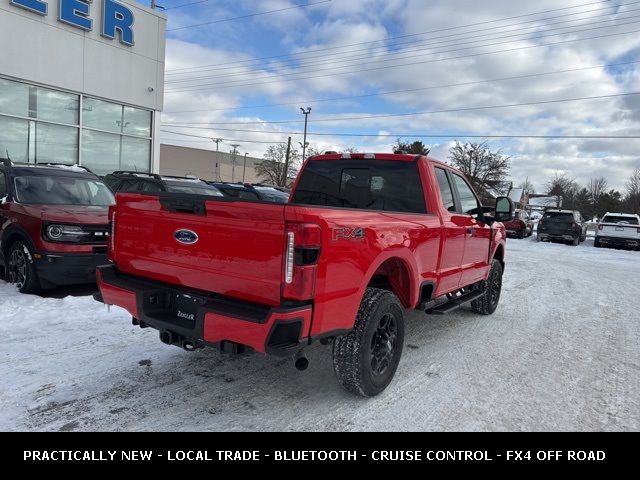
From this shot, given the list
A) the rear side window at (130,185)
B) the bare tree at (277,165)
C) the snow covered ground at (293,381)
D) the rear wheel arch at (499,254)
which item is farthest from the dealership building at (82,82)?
the bare tree at (277,165)

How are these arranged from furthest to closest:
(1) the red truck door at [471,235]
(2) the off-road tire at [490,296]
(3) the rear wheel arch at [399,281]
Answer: (2) the off-road tire at [490,296] → (1) the red truck door at [471,235] → (3) the rear wheel arch at [399,281]

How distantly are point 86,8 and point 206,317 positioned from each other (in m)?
16.1

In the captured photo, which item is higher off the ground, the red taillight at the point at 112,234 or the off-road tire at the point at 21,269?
the red taillight at the point at 112,234

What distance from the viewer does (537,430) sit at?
332cm

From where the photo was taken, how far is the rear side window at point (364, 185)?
4730 mm

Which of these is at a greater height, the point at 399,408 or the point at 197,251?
the point at 197,251

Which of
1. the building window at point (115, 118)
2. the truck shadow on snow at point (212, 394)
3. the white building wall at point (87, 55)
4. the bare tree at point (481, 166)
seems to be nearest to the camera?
the truck shadow on snow at point (212, 394)

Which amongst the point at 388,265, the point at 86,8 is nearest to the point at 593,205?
the point at 86,8

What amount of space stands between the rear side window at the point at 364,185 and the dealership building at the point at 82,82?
12.9m

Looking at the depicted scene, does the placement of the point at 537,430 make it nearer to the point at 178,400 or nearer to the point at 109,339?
the point at 178,400

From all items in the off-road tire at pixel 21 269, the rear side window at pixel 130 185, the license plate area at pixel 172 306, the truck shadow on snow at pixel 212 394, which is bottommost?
the truck shadow on snow at pixel 212 394

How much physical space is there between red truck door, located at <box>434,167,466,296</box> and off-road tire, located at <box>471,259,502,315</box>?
5.21 ft

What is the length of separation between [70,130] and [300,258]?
1575 cm

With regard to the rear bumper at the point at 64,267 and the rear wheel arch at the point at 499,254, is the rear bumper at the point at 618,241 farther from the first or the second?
the rear bumper at the point at 64,267
